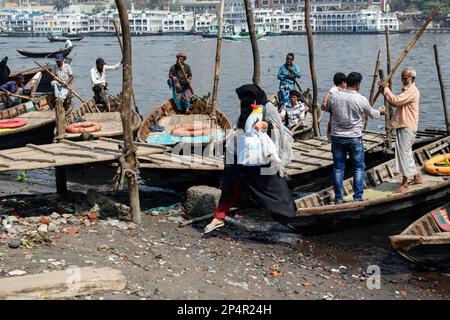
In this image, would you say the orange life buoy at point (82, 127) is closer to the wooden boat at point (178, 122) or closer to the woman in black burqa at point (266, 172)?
the wooden boat at point (178, 122)

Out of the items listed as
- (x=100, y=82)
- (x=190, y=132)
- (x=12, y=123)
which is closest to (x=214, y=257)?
(x=190, y=132)

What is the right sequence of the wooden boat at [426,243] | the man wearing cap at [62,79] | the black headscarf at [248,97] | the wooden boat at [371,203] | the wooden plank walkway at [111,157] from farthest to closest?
the man wearing cap at [62,79] < the wooden plank walkway at [111,157] < the wooden boat at [371,203] < the black headscarf at [248,97] < the wooden boat at [426,243]

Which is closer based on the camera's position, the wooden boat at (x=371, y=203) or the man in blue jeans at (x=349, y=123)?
the man in blue jeans at (x=349, y=123)

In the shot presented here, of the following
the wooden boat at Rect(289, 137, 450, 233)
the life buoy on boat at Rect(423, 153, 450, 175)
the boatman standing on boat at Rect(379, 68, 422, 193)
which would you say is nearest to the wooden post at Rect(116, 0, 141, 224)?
the wooden boat at Rect(289, 137, 450, 233)

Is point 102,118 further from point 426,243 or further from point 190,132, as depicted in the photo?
point 426,243

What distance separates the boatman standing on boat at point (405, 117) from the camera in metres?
9.12

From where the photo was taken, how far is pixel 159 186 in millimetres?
12289

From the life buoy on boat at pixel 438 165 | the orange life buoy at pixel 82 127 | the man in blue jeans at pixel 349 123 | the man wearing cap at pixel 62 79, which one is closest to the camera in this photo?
the man in blue jeans at pixel 349 123

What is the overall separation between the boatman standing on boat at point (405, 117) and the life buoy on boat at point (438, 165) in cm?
105

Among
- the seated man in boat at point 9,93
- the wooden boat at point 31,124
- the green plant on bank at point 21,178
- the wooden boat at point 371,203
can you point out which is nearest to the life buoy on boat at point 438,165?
the wooden boat at point 371,203

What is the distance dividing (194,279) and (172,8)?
619ft

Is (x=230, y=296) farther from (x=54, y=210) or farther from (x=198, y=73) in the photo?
(x=198, y=73)

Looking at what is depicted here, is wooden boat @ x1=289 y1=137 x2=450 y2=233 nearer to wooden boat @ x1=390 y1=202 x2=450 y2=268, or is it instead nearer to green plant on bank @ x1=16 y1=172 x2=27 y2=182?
wooden boat @ x1=390 y1=202 x2=450 y2=268
